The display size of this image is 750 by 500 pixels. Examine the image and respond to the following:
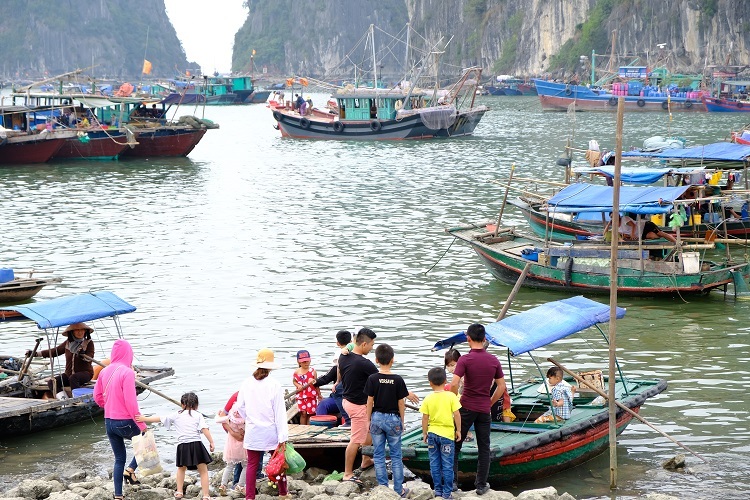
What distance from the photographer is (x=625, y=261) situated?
17.9m

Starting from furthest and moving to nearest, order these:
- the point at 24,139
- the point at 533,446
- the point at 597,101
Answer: the point at 597,101 → the point at 24,139 → the point at 533,446

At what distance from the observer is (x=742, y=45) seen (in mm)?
93625

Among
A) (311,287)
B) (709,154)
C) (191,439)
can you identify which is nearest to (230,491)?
(191,439)

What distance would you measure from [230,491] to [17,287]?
979 cm

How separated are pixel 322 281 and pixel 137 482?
10.5m

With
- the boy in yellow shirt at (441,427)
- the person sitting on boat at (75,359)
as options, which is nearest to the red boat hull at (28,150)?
the person sitting on boat at (75,359)

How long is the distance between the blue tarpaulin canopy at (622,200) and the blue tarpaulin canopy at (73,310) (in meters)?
8.51

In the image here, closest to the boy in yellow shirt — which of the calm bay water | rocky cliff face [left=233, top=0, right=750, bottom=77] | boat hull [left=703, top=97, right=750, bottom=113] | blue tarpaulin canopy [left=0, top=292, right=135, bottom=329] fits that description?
the calm bay water

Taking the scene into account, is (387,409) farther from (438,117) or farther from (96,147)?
(438,117)

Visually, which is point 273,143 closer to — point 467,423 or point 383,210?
point 383,210

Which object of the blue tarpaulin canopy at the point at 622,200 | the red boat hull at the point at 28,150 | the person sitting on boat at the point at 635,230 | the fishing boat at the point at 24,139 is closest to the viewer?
the blue tarpaulin canopy at the point at 622,200

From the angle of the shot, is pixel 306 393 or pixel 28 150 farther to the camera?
pixel 28 150

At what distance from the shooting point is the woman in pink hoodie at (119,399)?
905cm

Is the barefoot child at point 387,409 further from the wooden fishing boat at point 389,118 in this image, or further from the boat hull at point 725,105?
the boat hull at point 725,105
